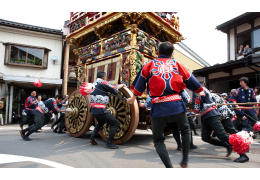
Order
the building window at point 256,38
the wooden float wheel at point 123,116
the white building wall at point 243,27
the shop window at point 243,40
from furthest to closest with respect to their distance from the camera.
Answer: the shop window at point 243,40, the white building wall at point 243,27, the building window at point 256,38, the wooden float wheel at point 123,116

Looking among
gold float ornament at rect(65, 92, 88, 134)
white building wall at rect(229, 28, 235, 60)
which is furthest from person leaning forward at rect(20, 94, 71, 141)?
white building wall at rect(229, 28, 235, 60)

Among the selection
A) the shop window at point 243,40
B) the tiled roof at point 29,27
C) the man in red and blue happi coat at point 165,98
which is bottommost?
the man in red and blue happi coat at point 165,98

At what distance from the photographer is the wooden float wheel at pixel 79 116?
4547mm

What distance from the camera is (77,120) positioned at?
4.86 meters

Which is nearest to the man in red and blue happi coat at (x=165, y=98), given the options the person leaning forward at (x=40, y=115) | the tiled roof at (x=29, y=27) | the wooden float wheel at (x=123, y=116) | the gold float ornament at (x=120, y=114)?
the wooden float wheel at (x=123, y=116)

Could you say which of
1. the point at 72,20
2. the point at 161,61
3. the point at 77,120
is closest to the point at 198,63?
the point at 72,20

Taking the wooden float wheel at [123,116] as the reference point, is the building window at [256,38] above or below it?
above

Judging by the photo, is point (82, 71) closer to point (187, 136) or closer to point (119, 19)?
point (119, 19)

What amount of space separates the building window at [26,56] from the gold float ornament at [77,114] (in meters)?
8.50

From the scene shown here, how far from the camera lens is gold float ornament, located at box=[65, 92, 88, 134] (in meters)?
4.69

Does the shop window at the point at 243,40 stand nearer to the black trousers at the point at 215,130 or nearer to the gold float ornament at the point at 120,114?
the black trousers at the point at 215,130

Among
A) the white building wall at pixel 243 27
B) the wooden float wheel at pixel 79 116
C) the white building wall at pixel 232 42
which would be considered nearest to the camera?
the wooden float wheel at pixel 79 116

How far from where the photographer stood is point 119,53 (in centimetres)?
469

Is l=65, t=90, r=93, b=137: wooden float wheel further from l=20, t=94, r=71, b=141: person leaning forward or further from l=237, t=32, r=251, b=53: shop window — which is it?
l=237, t=32, r=251, b=53: shop window
